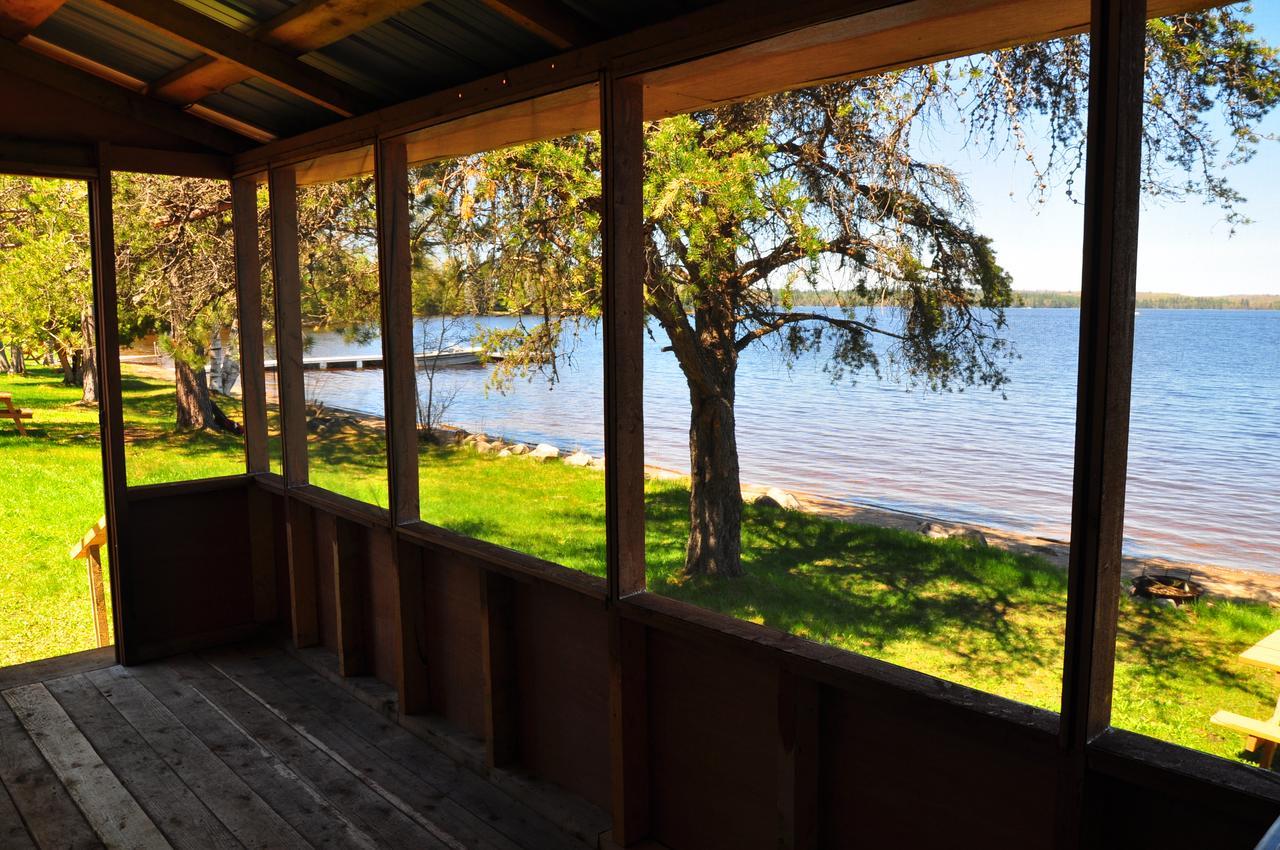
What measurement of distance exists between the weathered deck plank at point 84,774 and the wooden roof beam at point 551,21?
9.05 feet

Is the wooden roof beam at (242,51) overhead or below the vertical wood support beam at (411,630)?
overhead

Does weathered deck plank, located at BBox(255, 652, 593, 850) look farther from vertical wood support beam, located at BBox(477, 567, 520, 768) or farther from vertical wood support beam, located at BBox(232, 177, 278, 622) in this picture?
vertical wood support beam, located at BBox(232, 177, 278, 622)

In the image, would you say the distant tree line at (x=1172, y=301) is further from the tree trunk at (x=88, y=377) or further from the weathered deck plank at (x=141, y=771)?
the tree trunk at (x=88, y=377)

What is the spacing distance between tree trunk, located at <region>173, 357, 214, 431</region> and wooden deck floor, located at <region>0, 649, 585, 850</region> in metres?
12.4

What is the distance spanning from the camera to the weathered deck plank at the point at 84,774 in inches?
120

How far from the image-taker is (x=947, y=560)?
15.2m

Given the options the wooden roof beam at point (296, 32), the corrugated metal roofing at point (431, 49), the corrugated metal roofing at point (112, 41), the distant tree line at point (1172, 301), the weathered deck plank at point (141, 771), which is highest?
the corrugated metal roofing at point (112, 41)

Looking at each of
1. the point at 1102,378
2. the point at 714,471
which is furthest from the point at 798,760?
the point at 714,471

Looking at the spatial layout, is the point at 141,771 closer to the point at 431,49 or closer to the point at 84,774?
the point at 84,774

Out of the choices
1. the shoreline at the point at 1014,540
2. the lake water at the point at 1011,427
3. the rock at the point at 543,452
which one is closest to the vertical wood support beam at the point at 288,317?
the shoreline at the point at 1014,540

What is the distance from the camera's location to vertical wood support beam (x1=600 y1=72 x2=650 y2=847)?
2588mm

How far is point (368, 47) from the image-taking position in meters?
3.19

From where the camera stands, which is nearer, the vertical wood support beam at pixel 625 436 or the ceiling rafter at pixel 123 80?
the vertical wood support beam at pixel 625 436

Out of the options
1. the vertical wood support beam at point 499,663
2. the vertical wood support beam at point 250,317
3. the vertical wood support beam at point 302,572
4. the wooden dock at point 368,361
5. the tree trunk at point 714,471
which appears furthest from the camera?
the wooden dock at point 368,361
